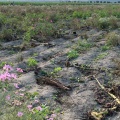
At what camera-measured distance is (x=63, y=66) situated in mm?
6852

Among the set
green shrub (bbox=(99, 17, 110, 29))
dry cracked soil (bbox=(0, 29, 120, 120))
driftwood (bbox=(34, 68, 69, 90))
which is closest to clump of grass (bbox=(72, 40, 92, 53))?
dry cracked soil (bbox=(0, 29, 120, 120))

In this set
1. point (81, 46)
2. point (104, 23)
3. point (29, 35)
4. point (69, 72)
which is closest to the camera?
point (69, 72)

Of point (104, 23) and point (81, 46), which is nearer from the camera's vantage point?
point (81, 46)

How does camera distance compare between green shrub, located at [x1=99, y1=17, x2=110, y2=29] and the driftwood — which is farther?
green shrub, located at [x1=99, y1=17, x2=110, y2=29]

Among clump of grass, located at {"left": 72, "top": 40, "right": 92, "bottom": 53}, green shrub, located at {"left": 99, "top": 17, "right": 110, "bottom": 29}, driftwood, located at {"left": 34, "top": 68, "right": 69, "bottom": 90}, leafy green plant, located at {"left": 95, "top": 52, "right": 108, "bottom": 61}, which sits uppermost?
driftwood, located at {"left": 34, "top": 68, "right": 69, "bottom": 90}

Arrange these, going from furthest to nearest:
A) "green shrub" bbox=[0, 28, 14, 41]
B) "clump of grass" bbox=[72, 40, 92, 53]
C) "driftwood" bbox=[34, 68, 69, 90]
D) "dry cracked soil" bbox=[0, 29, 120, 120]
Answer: "green shrub" bbox=[0, 28, 14, 41] → "clump of grass" bbox=[72, 40, 92, 53] → "driftwood" bbox=[34, 68, 69, 90] → "dry cracked soil" bbox=[0, 29, 120, 120]

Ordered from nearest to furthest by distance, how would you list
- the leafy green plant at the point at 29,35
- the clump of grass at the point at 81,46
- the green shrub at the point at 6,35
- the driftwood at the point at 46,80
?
the driftwood at the point at 46,80, the clump of grass at the point at 81,46, the leafy green plant at the point at 29,35, the green shrub at the point at 6,35

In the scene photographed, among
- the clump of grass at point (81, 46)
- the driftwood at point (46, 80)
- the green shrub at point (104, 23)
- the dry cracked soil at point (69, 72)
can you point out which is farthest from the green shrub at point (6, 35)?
the green shrub at point (104, 23)

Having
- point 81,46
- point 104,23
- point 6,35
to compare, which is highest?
point 6,35

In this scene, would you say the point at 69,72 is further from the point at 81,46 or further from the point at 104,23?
the point at 104,23

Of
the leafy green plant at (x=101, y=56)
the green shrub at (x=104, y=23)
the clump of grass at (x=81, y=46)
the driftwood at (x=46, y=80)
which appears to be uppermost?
the driftwood at (x=46, y=80)

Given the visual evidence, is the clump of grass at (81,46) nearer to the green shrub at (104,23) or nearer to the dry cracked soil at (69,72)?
the dry cracked soil at (69,72)

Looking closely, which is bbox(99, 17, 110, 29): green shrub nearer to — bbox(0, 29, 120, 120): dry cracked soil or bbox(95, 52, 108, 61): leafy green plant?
bbox(0, 29, 120, 120): dry cracked soil

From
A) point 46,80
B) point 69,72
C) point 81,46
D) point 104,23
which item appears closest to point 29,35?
point 81,46
